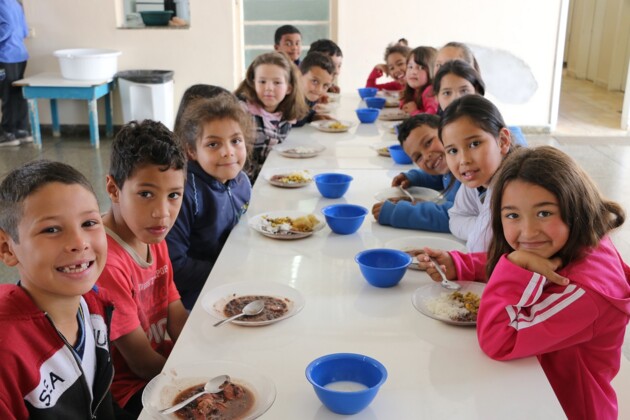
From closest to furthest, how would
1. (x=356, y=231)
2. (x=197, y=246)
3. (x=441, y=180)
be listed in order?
(x=356, y=231) < (x=197, y=246) < (x=441, y=180)

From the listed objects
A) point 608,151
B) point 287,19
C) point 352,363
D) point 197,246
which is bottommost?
point 608,151

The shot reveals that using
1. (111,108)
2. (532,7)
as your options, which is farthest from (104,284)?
(532,7)

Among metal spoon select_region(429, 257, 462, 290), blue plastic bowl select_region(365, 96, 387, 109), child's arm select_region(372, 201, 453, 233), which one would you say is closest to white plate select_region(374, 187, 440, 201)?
child's arm select_region(372, 201, 453, 233)

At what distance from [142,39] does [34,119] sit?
49.6 inches

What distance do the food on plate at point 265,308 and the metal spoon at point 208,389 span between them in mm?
251

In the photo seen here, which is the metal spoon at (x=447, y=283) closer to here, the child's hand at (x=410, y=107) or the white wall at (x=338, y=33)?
the child's hand at (x=410, y=107)

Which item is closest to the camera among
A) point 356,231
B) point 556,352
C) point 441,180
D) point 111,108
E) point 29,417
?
point 29,417

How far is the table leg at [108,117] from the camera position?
6332mm

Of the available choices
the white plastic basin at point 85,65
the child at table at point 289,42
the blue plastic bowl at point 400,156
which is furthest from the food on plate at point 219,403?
the white plastic basin at point 85,65

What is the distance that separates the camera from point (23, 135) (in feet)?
20.2

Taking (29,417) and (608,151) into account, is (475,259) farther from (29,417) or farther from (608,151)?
(608,151)

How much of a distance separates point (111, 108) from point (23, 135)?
2.79ft

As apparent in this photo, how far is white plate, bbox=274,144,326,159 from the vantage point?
3.02m

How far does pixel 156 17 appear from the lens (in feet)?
20.4
